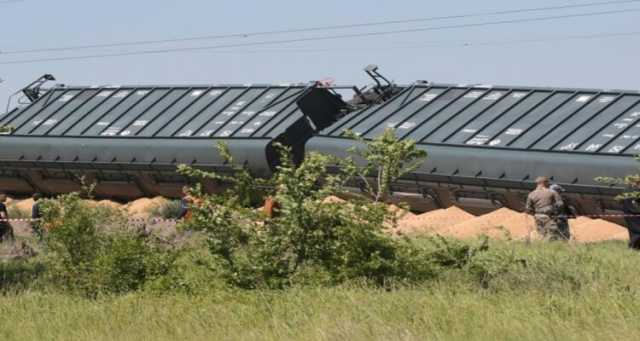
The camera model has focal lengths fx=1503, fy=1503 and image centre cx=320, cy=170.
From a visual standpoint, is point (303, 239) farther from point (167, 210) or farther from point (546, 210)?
point (167, 210)

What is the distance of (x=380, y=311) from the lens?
42.3 feet

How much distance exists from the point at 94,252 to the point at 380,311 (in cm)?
568

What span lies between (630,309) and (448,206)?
59.2 ft

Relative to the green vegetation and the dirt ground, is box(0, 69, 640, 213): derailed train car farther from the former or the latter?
the green vegetation

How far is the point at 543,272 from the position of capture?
50.9ft

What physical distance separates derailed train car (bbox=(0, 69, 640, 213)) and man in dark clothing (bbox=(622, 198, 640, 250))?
493 centimetres

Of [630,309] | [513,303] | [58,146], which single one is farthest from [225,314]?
[58,146]

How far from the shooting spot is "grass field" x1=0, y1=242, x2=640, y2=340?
11.8m

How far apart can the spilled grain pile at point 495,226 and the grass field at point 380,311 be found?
8.27 m

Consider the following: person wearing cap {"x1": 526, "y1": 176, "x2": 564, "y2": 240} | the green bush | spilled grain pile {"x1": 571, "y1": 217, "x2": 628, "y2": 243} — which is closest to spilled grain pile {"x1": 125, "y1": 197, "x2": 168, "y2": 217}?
the green bush

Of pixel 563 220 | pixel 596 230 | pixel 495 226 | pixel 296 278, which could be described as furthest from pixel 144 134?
pixel 296 278

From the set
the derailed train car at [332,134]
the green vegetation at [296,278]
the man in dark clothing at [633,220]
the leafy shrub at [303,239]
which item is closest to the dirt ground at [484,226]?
the derailed train car at [332,134]

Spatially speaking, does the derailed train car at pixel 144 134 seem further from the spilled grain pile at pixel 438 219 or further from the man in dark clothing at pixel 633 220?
the man in dark clothing at pixel 633 220

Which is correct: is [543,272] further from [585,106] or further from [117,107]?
[117,107]
